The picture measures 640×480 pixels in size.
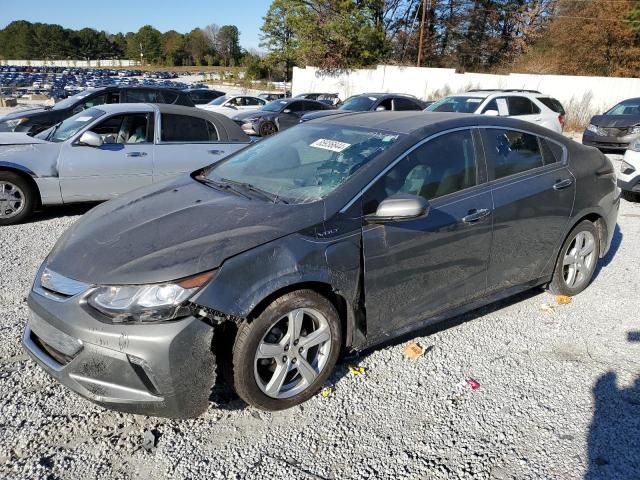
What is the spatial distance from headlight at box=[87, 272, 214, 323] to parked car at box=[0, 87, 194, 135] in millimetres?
7962

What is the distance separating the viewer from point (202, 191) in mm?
3379

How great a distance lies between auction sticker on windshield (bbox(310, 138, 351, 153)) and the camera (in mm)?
3420

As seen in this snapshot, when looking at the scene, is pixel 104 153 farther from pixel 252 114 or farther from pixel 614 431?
pixel 252 114

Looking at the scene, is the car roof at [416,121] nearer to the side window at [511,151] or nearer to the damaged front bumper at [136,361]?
the side window at [511,151]

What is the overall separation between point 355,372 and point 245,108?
18164 mm

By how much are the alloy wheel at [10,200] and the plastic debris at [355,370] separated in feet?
15.9

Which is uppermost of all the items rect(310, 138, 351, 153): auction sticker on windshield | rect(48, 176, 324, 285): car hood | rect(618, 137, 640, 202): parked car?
rect(310, 138, 351, 153): auction sticker on windshield

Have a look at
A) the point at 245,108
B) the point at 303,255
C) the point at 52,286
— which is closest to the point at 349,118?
the point at 303,255

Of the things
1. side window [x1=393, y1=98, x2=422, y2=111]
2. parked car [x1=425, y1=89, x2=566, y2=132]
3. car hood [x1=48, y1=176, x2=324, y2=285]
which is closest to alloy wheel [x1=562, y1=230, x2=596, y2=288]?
car hood [x1=48, y1=176, x2=324, y2=285]

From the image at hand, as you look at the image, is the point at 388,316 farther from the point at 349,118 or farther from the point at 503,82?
the point at 503,82

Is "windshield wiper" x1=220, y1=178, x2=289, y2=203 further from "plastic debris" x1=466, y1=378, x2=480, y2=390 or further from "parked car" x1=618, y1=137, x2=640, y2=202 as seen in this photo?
"parked car" x1=618, y1=137, x2=640, y2=202

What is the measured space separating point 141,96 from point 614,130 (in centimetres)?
1266

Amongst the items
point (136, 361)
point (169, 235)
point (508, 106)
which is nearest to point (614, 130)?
point (508, 106)

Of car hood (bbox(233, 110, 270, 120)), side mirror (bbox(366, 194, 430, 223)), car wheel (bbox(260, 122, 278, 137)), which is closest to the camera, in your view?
side mirror (bbox(366, 194, 430, 223))
